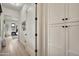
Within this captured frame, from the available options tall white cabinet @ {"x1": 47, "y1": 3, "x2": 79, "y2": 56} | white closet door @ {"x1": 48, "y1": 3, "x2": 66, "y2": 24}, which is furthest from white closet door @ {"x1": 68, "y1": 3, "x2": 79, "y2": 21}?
white closet door @ {"x1": 48, "y1": 3, "x2": 66, "y2": 24}

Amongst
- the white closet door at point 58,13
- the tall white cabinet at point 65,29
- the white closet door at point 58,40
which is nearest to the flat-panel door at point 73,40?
the tall white cabinet at point 65,29

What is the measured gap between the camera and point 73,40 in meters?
1.34

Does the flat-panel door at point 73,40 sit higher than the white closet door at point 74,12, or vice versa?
the white closet door at point 74,12

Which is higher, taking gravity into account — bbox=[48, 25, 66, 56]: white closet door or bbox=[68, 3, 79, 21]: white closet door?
bbox=[68, 3, 79, 21]: white closet door

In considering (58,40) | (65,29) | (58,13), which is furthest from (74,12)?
(58,40)

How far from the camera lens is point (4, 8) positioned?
209cm

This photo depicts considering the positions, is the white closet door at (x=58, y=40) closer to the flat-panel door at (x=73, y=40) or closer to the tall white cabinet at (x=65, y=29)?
the tall white cabinet at (x=65, y=29)

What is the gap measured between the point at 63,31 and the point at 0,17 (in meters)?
1.20

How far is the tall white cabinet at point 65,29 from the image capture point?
1307 millimetres

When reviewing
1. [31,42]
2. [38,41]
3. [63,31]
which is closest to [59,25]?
[63,31]

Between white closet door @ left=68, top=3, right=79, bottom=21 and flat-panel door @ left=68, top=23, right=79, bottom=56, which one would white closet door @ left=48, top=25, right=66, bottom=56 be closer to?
flat-panel door @ left=68, top=23, right=79, bottom=56

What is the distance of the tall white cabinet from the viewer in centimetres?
131

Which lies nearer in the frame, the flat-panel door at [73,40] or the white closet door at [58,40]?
the flat-panel door at [73,40]

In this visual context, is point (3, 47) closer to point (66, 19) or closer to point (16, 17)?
point (16, 17)
